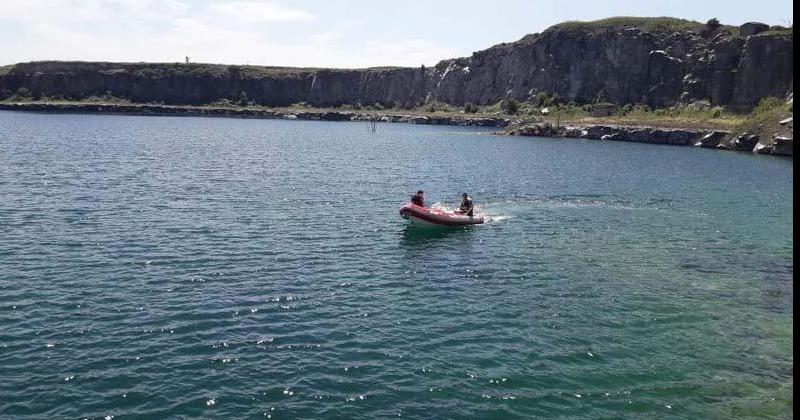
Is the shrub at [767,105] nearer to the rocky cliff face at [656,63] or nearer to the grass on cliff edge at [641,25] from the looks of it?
the rocky cliff face at [656,63]

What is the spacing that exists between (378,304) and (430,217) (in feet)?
51.9

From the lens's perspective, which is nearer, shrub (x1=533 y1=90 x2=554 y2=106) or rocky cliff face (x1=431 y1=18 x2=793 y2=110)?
rocky cliff face (x1=431 y1=18 x2=793 y2=110)

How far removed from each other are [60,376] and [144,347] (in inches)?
108

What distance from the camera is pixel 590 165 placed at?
85.3 metres

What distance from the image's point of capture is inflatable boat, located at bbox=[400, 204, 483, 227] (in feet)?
137

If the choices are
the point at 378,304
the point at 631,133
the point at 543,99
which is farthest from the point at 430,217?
the point at 543,99

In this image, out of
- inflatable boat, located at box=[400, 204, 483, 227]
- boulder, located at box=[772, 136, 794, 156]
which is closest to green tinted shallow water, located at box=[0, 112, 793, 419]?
inflatable boat, located at box=[400, 204, 483, 227]

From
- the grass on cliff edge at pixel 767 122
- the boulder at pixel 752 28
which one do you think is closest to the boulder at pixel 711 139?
the grass on cliff edge at pixel 767 122

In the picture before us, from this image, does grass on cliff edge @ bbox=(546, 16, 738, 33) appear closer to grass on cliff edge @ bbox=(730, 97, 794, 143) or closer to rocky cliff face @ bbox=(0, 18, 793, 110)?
rocky cliff face @ bbox=(0, 18, 793, 110)

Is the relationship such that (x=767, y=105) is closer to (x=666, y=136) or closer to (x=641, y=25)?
(x=666, y=136)

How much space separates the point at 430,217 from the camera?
4175cm

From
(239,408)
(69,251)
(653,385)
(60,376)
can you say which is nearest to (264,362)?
(239,408)

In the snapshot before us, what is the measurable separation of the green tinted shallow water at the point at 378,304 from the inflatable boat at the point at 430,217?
79 cm

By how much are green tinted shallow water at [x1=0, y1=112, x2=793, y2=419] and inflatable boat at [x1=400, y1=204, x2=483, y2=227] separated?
791 millimetres
